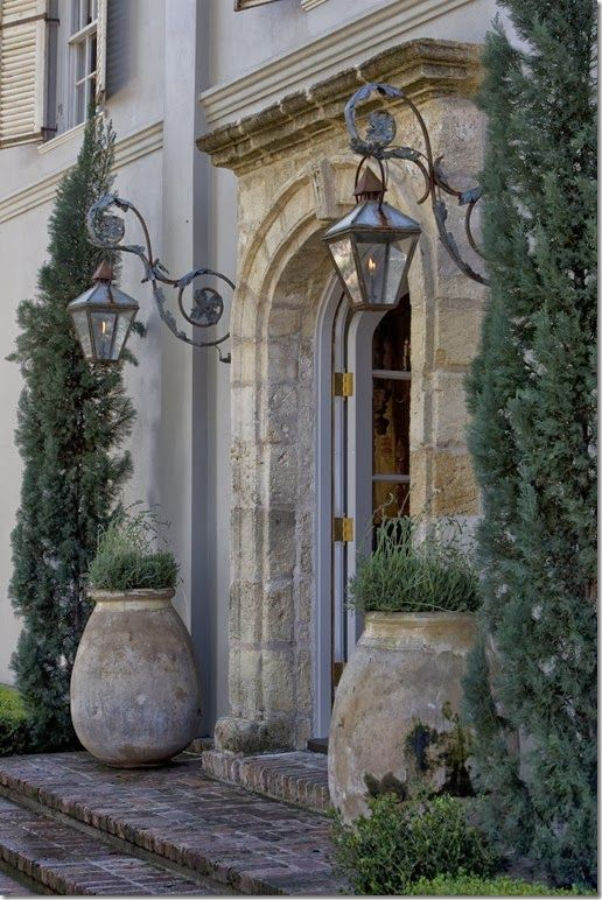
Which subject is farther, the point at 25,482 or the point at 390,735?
the point at 25,482

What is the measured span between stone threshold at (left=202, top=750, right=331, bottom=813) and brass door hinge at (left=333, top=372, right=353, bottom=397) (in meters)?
1.85

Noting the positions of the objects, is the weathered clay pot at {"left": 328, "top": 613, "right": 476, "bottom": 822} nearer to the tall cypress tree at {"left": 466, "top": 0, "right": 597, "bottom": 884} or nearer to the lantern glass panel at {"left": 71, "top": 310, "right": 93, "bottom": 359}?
the tall cypress tree at {"left": 466, "top": 0, "right": 597, "bottom": 884}

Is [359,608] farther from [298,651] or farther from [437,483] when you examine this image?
[298,651]

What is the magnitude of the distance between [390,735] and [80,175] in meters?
4.74

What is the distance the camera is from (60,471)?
9.05 m

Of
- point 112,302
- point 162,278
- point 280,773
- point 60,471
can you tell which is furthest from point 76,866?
point 162,278

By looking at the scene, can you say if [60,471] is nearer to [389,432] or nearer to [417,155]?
[389,432]

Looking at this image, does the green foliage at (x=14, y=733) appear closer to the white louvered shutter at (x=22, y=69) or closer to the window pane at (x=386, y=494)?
the window pane at (x=386, y=494)

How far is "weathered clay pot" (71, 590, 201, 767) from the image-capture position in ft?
26.0

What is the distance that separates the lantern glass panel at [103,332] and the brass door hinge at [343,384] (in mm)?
1197

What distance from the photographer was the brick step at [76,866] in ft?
19.4

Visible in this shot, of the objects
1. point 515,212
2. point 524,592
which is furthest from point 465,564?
point 515,212

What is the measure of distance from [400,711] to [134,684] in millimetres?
2563

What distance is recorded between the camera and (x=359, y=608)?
5.95 m
